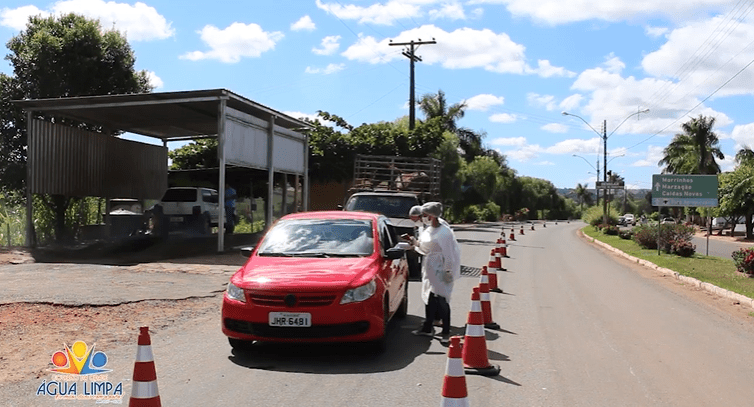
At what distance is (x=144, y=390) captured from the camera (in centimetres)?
459

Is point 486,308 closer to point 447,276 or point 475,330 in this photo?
point 447,276

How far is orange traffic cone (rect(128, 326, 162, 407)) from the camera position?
4.57 meters

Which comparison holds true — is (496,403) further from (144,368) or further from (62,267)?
(62,267)

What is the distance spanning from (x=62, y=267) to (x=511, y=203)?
328 ft

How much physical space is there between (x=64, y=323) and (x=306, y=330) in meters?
3.82

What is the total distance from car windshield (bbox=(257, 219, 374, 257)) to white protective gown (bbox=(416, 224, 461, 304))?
0.68m

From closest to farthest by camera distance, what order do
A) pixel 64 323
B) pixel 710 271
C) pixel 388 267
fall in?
1. pixel 388 267
2. pixel 64 323
3. pixel 710 271

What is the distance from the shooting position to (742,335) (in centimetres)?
944

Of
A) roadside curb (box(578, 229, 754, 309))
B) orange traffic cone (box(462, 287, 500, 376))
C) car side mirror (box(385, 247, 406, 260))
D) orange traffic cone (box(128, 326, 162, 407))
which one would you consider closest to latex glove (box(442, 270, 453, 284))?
car side mirror (box(385, 247, 406, 260))

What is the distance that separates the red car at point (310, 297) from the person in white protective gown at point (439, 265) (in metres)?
0.43

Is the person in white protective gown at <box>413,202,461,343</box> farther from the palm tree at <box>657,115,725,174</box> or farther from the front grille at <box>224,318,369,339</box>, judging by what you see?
the palm tree at <box>657,115,725,174</box>

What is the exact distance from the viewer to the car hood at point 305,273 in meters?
6.84

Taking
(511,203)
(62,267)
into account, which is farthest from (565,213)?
(62,267)

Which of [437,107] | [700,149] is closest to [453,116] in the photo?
[437,107]
